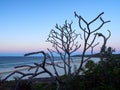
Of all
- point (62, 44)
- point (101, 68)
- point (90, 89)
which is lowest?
point (90, 89)

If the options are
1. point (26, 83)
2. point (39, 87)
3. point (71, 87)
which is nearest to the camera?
point (26, 83)

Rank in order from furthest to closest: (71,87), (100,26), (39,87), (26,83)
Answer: (39,87) → (71,87) → (100,26) → (26,83)

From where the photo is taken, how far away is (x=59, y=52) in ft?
38.4

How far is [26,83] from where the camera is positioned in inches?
276

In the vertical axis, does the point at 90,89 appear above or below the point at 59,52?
below

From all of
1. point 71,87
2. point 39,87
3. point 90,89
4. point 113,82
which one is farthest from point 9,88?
point 113,82

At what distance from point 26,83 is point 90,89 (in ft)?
15.9

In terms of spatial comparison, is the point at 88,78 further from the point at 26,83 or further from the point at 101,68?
the point at 26,83

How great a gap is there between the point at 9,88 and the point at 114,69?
12.0 ft

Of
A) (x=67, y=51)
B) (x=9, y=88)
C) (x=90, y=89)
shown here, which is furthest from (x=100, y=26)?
(x=9, y=88)

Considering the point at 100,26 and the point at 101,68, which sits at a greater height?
the point at 100,26

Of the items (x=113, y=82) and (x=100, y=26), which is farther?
(x=113, y=82)

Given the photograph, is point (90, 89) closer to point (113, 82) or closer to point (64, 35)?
point (113, 82)

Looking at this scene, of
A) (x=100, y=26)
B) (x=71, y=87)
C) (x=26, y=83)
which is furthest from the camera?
(x=71, y=87)
